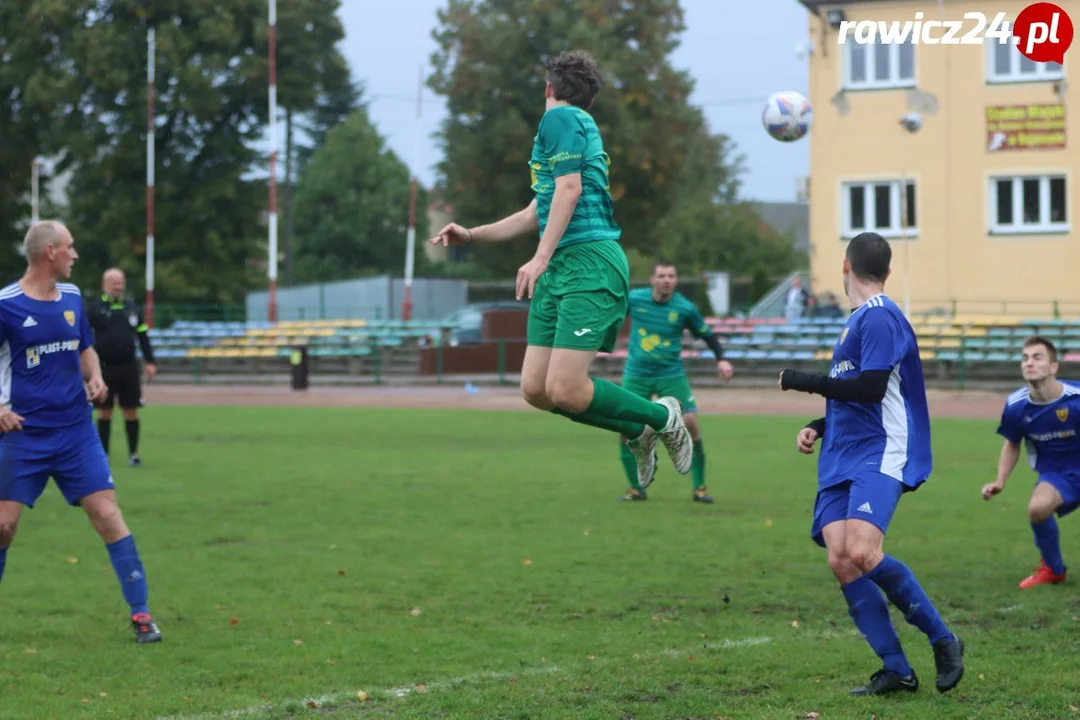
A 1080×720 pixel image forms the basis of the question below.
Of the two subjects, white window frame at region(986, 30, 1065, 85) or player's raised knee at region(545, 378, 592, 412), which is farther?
white window frame at region(986, 30, 1065, 85)

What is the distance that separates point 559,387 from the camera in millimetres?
6469

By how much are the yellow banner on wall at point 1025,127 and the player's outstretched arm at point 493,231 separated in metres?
30.7

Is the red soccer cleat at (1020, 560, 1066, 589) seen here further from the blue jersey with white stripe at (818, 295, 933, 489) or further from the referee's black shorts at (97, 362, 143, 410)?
the referee's black shorts at (97, 362, 143, 410)

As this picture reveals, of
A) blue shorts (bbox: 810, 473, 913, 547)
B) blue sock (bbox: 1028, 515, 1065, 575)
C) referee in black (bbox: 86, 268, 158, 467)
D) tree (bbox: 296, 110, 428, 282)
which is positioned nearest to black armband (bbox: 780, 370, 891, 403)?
blue shorts (bbox: 810, 473, 913, 547)

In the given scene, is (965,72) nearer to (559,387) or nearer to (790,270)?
(790,270)

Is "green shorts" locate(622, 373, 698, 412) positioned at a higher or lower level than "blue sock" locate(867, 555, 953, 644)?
higher

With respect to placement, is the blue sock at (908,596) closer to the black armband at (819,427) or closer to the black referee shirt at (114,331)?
the black armband at (819,427)

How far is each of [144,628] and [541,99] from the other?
40.4m

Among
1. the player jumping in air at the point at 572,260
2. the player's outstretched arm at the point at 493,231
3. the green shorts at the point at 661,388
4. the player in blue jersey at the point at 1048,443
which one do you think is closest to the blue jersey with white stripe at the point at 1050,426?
the player in blue jersey at the point at 1048,443

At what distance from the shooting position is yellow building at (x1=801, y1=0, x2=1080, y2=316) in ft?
115

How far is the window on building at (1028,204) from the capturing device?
35.2m

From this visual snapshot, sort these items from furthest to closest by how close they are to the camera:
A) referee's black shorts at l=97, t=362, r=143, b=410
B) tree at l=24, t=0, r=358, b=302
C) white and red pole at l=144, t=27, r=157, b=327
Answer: tree at l=24, t=0, r=358, b=302 → white and red pole at l=144, t=27, r=157, b=327 → referee's black shorts at l=97, t=362, r=143, b=410

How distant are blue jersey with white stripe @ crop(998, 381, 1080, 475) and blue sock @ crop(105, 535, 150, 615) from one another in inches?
202

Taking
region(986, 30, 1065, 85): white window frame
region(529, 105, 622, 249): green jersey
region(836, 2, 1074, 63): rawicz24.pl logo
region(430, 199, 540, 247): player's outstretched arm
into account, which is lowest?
region(430, 199, 540, 247): player's outstretched arm
